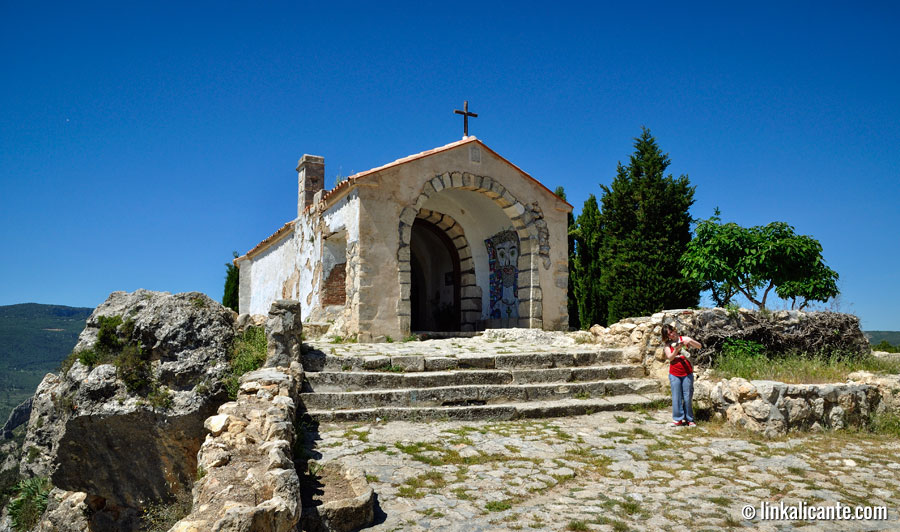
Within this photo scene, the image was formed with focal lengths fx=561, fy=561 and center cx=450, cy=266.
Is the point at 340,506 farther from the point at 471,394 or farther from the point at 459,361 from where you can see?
the point at 459,361

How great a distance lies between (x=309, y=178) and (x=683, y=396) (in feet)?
34.3

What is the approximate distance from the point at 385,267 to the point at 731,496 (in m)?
7.59

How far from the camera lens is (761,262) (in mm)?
12719

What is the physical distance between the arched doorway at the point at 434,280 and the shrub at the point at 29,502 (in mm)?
8447

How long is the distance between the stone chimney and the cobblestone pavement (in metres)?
8.86

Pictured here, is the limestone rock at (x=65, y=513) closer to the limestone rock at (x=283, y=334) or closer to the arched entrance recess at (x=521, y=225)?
the limestone rock at (x=283, y=334)

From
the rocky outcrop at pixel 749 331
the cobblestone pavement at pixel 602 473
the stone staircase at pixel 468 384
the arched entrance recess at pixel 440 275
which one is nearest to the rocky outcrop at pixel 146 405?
the stone staircase at pixel 468 384

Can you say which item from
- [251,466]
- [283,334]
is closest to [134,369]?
[283,334]

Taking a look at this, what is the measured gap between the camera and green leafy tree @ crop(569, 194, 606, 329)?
15.0m

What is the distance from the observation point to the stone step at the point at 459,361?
25.0 feet

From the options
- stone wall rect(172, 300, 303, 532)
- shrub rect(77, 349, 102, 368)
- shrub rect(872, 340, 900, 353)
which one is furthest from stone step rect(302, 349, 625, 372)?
shrub rect(872, 340, 900, 353)

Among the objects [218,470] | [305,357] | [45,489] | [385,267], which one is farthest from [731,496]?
[45,489]

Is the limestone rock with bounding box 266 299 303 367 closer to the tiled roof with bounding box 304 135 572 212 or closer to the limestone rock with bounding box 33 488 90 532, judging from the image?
the tiled roof with bounding box 304 135 572 212

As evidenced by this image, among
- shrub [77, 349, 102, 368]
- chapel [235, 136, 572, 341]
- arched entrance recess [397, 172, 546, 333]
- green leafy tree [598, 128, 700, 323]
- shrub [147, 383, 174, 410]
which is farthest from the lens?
green leafy tree [598, 128, 700, 323]
